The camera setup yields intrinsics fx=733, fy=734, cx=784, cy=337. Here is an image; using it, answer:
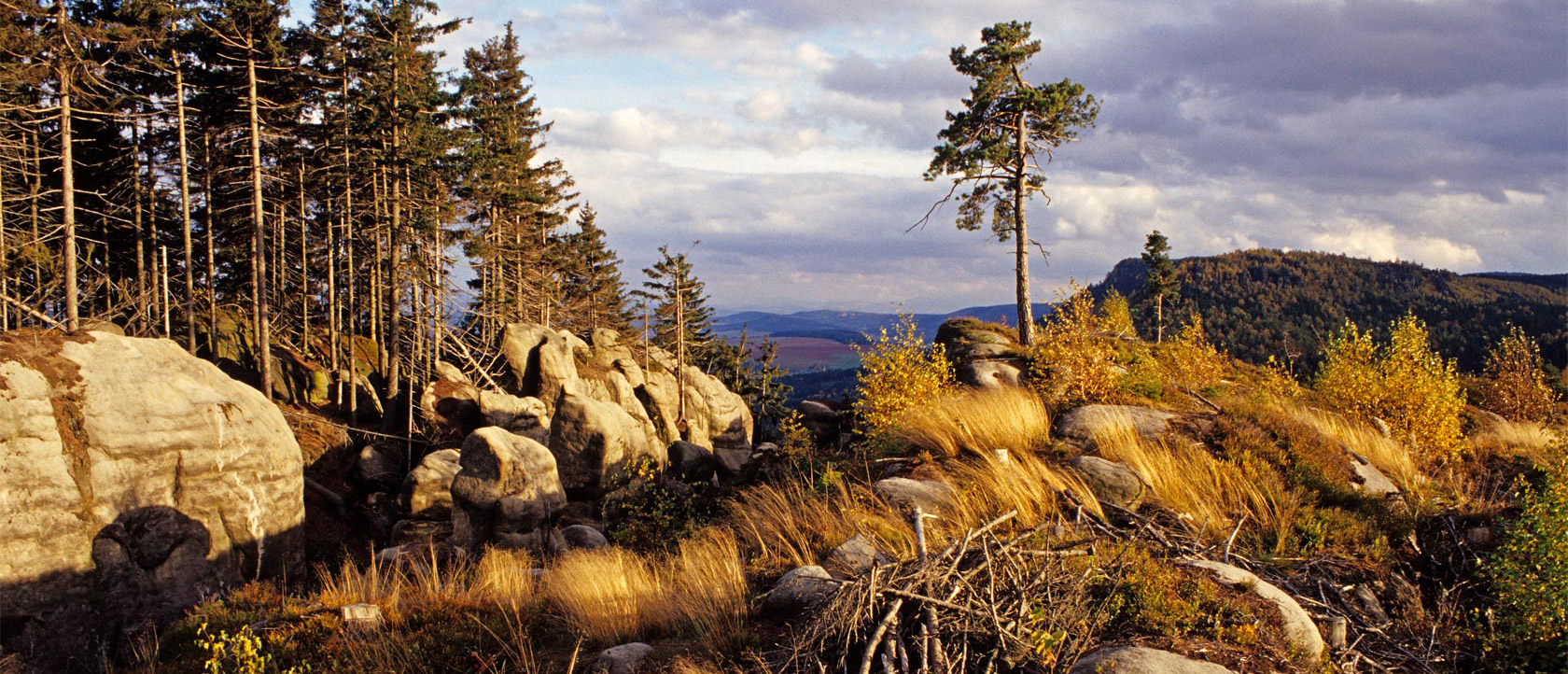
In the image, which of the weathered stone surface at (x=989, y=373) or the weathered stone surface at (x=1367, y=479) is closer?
the weathered stone surface at (x=1367, y=479)

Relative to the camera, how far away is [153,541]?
1319 centimetres

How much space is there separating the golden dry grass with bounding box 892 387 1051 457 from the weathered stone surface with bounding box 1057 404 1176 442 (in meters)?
0.33

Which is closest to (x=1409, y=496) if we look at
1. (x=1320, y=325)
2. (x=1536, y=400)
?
(x=1536, y=400)

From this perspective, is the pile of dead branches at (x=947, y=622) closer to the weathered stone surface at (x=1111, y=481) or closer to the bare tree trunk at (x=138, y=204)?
the weathered stone surface at (x=1111, y=481)

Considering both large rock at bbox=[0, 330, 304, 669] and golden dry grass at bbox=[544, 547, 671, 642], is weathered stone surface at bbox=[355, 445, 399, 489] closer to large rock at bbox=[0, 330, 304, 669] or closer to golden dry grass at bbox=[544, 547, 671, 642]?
large rock at bbox=[0, 330, 304, 669]

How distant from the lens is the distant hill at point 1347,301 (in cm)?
9200

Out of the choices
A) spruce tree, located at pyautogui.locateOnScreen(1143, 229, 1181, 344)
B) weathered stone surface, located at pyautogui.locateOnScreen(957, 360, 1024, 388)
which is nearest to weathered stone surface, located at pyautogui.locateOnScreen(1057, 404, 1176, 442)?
weathered stone surface, located at pyautogui.locateOnScreen(957, 360, 1024, 388)

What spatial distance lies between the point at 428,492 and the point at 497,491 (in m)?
3.23

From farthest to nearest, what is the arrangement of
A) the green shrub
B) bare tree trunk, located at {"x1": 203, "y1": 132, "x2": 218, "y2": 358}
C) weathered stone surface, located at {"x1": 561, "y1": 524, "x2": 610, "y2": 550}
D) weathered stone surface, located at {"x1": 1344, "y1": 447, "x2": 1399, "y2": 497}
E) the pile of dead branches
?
bare tree trunk, located at {"x1": 203, "y1": 132, "x2": 218, "y2": 358}
weathered stone surface, located at {"x1": 561, "y1": 524, "x2": 610, "y2": 550}
weathered stone surface, located at {"x1": 1344, "y1": 447, "x2": 1399, "y2": 497}
the green shrub
the pile of dead branches

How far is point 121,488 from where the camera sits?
42.3 feet

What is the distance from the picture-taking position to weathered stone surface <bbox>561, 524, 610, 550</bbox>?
1408cm

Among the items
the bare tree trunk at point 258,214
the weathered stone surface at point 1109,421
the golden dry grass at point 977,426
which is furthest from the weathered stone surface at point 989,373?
the bare tree trunk at point 258,214

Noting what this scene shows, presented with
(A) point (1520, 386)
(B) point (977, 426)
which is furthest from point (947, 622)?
(A) point (1520, 386)

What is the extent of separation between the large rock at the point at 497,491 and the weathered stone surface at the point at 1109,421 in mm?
11600
